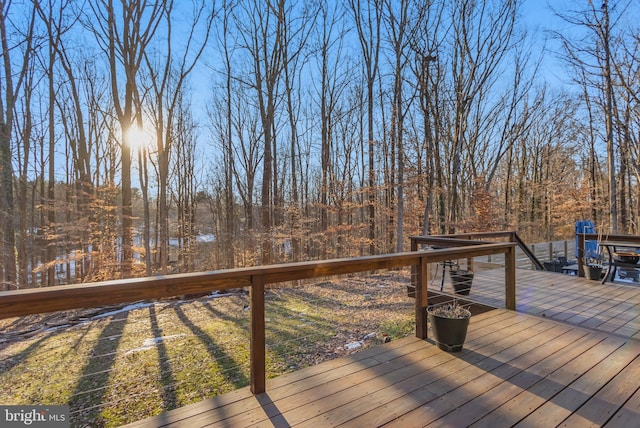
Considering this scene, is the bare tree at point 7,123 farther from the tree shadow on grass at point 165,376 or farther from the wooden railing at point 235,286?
the wooden railing at point 235,286

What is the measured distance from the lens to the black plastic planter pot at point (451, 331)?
253 cm

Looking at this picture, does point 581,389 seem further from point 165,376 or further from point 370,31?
point 370,31

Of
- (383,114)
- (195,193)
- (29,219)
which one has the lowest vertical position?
(29,219)

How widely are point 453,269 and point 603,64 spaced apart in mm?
8831

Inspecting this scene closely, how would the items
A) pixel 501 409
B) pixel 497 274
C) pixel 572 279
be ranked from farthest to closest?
1. pixel 497 274
2. pixel 572 279
3. pixel 501 409

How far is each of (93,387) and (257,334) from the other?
2.89m

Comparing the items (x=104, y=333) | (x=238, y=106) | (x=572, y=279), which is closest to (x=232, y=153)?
(x=238, y=106)

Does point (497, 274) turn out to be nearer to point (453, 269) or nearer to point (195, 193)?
point (453, 269)

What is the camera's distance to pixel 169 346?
4578mm

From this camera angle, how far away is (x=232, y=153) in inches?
575

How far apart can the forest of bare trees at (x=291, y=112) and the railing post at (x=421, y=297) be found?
6024 millimetres

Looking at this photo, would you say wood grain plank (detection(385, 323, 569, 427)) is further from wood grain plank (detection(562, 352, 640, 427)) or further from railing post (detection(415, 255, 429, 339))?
railing post (detection(415, 255, 429, 339))

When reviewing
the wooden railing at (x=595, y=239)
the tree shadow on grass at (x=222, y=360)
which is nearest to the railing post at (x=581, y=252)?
the wooden railing at (x=595, y=239)

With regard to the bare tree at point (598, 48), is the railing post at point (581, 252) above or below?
below
